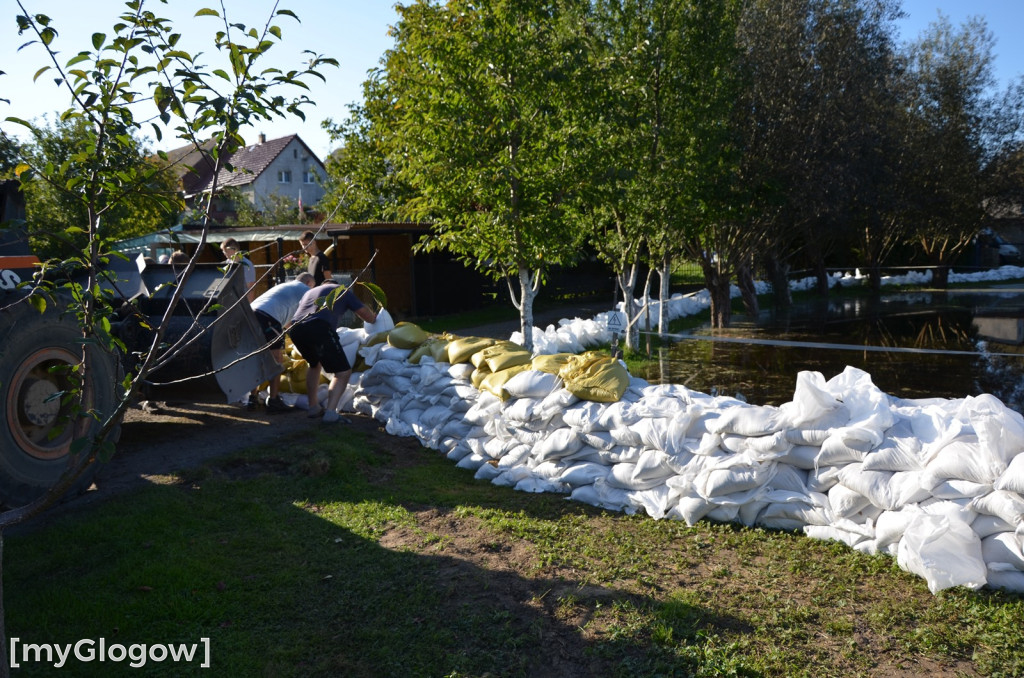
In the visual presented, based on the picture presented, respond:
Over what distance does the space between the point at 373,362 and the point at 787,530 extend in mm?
4373

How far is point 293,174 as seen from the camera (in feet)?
130

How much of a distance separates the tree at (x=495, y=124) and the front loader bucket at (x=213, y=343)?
281cm

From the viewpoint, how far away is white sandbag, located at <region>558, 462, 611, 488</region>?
5.42 metres

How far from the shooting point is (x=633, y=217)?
11812mm

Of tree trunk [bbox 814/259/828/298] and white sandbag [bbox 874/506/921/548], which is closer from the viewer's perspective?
white sandbag [bbox 874/506/921/548]

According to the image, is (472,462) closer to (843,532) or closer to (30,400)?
(843,532)

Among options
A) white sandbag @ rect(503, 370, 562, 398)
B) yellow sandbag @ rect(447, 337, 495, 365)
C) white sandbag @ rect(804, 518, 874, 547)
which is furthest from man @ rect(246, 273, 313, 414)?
white sandbag @ rect(804, 518, 874, 547)

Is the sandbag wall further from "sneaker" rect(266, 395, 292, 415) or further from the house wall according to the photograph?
the house wall

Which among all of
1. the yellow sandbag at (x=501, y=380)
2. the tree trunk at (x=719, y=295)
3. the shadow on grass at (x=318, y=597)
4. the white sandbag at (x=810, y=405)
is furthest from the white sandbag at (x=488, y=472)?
the tree trunk at (x=719, y=295)

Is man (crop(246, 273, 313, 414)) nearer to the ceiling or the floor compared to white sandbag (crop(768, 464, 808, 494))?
nearer to the ceiling

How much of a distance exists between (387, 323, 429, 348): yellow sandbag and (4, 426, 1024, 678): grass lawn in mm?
2598

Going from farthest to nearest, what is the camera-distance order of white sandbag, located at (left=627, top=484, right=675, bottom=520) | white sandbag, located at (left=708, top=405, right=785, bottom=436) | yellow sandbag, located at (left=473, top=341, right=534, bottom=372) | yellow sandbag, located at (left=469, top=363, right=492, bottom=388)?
yellow sandbag, located at (left=469, top=363, right=492, bottom=388)
yellow sandbag, located at (left=473, top=341, right=534, bottom=372)
white sandbag, located at (left=627, top=484, right=675, bottom=520)
white sandbag, located at (left=708, top=405, right=785, bottom=436)

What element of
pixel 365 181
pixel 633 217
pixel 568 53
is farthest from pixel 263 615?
pixel 365 181

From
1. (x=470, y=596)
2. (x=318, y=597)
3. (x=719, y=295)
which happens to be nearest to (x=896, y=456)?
(x=470, y=596)
